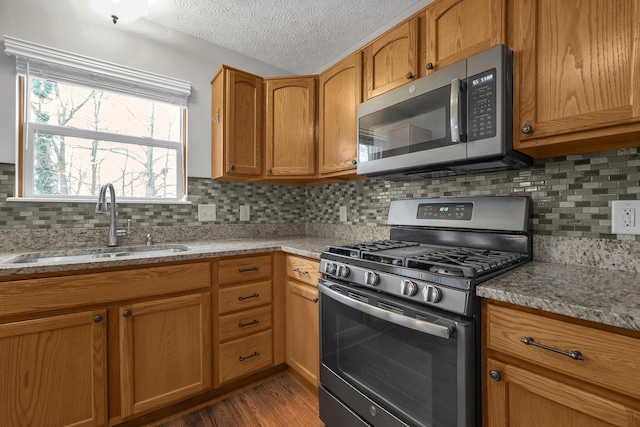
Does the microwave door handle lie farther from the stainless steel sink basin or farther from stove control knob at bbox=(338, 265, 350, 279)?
the stainless steel sink basin

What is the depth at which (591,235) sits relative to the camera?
122cm

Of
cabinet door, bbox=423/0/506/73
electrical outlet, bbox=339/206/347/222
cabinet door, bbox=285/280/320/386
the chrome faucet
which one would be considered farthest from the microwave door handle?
the chrome faucet

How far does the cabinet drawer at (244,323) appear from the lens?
5.83 ft

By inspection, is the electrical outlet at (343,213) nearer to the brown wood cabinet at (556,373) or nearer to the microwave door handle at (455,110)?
the microwave door handle at (455,110)

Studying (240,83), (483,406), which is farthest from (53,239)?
(483,406)

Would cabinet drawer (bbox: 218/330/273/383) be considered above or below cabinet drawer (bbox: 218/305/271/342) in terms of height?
below

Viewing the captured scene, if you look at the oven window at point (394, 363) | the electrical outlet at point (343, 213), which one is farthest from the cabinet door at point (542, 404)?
the electrical outlet at point (343, 213)

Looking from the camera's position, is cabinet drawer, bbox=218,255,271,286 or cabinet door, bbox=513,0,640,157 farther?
cabinet drawer, bbox=218,255,271,286

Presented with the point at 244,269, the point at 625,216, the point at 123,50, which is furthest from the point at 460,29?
the point at 123,50

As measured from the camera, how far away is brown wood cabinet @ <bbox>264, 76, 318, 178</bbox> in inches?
87.7

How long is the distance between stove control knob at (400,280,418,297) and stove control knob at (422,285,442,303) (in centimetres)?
4

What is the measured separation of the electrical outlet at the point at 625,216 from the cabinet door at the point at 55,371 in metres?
2.26

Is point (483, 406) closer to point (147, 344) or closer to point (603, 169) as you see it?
point (603, 169)

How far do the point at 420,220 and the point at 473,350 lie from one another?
0.91 metres
